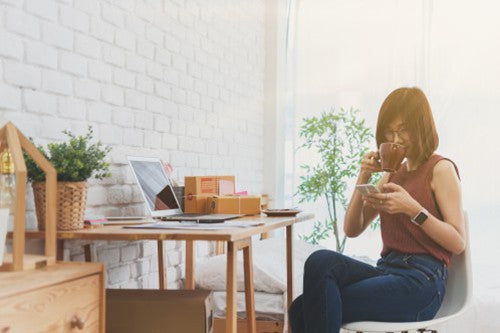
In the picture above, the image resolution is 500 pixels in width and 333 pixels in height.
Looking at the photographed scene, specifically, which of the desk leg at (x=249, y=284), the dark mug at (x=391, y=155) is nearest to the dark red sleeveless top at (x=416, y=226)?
the dark mug at (x=391, y=155)

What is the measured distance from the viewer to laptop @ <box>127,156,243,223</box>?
88.2 inches

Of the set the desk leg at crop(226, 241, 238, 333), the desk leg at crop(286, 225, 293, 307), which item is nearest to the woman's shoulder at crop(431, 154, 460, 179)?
the desk leg at crop(226, 241, 238, 333)

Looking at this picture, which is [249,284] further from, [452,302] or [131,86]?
[131,86]

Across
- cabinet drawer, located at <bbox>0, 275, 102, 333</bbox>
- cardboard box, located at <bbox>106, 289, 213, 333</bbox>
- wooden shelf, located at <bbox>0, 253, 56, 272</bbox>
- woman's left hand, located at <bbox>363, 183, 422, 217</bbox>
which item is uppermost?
woman's left hand, located at <bbox>363, 183, 422, 217</bbox>

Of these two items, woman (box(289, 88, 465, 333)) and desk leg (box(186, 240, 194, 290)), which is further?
desk leg (box(186, 240, 194, 290))

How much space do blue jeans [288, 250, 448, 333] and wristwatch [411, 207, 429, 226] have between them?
0.13 m

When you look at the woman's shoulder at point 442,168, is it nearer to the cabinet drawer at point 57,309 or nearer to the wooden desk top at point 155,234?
the wooden desk top at point 155,234

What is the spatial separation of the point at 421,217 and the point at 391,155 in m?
0.22

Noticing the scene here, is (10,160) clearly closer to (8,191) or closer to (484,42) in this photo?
(8,191)

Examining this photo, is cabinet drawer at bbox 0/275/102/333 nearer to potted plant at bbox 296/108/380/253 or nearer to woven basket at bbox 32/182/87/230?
woven basket at bbox 32/182/87/230

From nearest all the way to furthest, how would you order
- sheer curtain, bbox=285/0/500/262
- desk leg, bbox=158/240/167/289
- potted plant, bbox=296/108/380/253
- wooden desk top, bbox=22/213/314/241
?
wooden desk top, bbox=22/213/314/241
desk leg, bbox=158/240/167/289
sheer curtain, bbox=285/0/500/262
potted plant, bbox=296/108/380/253

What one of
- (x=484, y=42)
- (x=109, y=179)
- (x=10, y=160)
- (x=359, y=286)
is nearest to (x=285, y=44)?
(x=484, y=42)

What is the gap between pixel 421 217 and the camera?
1.85 meters

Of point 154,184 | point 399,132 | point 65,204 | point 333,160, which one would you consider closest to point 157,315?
point 65,204
